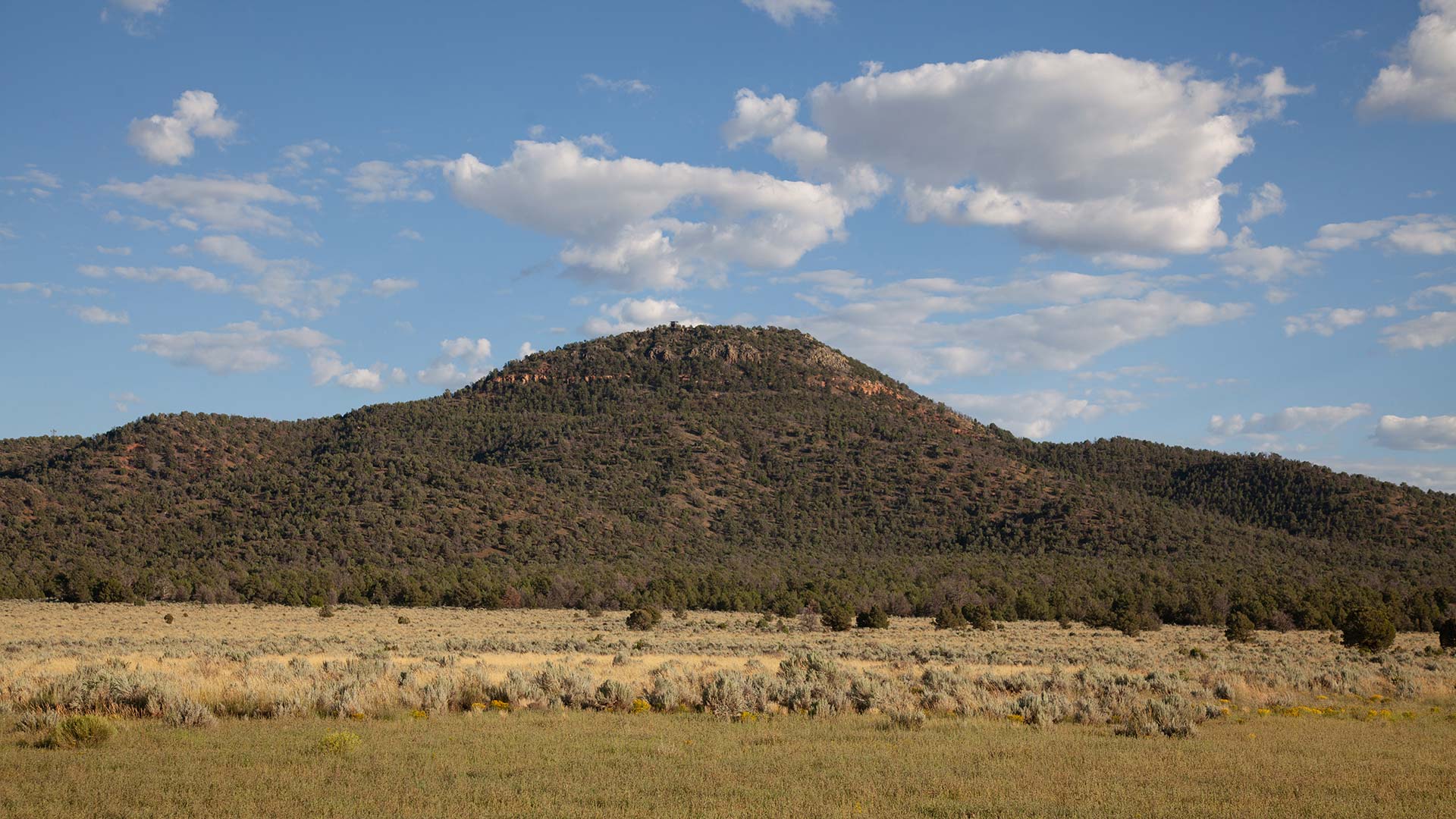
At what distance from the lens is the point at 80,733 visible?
11281 millimetres

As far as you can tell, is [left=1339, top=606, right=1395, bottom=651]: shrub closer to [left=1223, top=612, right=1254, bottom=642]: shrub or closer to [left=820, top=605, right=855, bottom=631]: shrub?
[left=1223, top=612, right=1254, bottom=642]: shrub

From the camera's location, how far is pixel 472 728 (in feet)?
43.0

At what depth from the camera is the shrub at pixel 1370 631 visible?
3384cm

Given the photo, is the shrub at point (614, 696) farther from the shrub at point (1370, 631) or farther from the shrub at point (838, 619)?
the shrub at point (1370, 631)

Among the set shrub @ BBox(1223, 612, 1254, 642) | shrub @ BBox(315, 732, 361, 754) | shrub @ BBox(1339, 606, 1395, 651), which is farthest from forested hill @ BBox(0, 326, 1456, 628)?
shrub @ BBox(315, 732, 361, 754)

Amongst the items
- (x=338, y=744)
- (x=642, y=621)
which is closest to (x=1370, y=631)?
(x=642, y=621)

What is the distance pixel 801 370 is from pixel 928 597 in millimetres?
56317

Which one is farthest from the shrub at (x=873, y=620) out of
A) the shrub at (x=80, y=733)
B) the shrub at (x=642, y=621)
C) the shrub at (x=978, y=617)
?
the shrub at (x=80, y=733)

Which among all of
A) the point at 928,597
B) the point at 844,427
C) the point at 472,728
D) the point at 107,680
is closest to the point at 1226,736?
the point at 472,728

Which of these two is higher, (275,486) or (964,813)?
(275,486)

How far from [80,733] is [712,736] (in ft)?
25.0

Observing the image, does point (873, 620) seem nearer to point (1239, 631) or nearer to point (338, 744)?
point (1239, 631)

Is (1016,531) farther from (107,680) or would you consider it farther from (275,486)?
(107,680)

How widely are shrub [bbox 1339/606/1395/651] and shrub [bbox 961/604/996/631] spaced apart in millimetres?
14158
